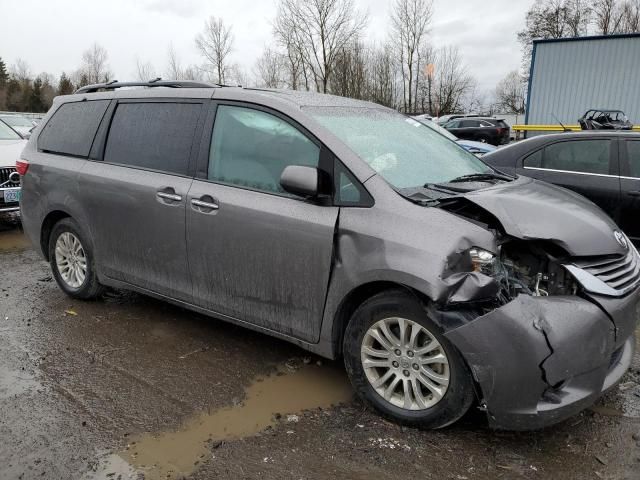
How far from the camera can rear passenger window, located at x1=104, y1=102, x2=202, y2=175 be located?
3.91 m

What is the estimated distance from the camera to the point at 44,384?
11.6 ft

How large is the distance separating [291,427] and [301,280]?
82 cm

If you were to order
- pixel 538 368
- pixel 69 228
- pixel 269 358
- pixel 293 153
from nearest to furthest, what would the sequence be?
pixel 538 368 < pixel 293 153 < pixel 269 358 < pixel 69 228

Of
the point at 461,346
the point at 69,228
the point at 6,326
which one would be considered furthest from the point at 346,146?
the point at 6,326

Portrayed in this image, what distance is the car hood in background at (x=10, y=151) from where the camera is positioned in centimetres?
794

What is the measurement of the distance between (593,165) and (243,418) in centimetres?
464

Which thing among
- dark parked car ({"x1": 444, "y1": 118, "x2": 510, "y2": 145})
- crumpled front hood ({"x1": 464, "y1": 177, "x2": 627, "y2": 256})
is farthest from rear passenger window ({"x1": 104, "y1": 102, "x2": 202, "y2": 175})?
dark parked car ({"x1": 444, "y1": 118, "x2": 510, "y2": 145})

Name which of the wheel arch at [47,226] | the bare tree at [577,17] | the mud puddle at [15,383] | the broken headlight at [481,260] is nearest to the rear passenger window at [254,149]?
the broken headlight at [481,260]

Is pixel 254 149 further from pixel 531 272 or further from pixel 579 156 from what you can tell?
pixel 579 156

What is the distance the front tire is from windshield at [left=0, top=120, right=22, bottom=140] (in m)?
8.16

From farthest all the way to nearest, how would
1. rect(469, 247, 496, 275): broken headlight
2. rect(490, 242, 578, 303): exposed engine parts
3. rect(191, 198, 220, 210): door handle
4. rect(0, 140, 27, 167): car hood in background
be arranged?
rect(0, 140, 27, 167): car hood in background
rect(191, 198, 220, 210): door handle
rect(490, 242, 578, 303): exposed engine parts
rect(469, 247, 496, 275): broken headlight

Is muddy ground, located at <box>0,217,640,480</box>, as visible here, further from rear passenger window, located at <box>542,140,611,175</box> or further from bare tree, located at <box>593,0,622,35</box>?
bare tree, located at <box>593,0,622,35</box>

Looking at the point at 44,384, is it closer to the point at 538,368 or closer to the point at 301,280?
the point at 301,280

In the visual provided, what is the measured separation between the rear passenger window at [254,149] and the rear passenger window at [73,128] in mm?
1456
